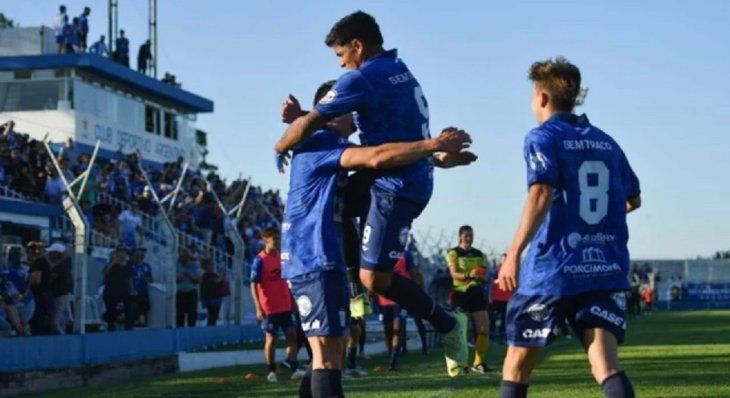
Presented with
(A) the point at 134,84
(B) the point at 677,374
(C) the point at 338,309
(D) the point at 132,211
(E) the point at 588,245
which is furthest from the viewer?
(A) the point at 134,84

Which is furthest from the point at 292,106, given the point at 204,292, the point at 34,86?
the point at 34,86

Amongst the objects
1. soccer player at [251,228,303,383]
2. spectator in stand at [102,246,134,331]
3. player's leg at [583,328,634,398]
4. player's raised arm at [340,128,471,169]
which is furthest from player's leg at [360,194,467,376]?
spectator in stand at [102,246,134,331]

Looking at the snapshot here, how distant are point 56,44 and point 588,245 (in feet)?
136

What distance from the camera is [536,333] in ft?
23.8

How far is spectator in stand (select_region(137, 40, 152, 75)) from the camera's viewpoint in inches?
2007

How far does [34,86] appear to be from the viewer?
46.1 m

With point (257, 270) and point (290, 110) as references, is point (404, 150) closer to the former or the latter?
point (290, 110)

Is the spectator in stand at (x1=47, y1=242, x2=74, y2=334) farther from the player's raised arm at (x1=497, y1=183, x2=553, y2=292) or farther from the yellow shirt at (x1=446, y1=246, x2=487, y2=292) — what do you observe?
the player's raised arm at (x1=497, y1=183, x2=553, y2=292)

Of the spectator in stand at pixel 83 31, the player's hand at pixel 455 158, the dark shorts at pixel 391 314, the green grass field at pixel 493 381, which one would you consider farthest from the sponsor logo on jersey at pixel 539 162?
the spectator in stand at pixel 83 31

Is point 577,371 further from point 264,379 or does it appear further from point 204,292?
point 204,292

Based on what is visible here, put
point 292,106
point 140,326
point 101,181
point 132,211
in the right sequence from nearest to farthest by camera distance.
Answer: point 292,106 < point 140,326 < point 132,211 < point 101,181

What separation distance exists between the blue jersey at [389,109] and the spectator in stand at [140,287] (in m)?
15.2

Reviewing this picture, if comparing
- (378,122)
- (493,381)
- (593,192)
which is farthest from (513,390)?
(493,381)

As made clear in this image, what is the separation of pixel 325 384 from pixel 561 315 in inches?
56.7
